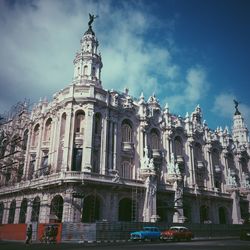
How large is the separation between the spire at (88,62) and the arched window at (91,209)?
16.9 meters

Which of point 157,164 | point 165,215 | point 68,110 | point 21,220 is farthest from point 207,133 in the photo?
point 21,220

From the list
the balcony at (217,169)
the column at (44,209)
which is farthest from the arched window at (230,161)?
the column at (44,209)

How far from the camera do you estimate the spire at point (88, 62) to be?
46.1m

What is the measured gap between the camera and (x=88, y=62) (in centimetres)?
4709

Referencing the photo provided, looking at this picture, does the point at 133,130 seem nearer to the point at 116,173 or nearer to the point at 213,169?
the point at 116,173

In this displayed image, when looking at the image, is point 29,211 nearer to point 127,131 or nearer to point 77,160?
point 77,160

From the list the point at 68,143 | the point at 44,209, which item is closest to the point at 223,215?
the point at 68,143

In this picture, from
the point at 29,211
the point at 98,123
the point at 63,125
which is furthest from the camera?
the point at 63,125

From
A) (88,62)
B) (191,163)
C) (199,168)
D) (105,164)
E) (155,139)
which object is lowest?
(105,164)

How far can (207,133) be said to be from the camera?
199 ft

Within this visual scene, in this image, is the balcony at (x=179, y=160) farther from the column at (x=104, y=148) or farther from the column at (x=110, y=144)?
the column at (x=104, y=148)

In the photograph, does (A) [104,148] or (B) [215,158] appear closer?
(A) [104,148]

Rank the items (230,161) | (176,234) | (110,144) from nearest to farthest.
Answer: (176,234) → (110,144) → (230,161)

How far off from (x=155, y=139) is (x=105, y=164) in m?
13.1
